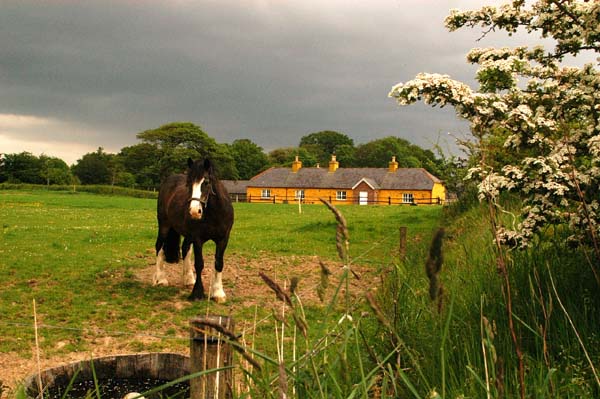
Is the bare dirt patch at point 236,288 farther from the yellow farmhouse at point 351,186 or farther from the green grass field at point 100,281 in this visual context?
the yellow farmhouse at point 351,186

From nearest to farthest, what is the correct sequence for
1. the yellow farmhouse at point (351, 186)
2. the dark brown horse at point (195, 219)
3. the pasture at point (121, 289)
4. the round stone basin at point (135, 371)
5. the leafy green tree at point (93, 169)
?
the round stone basin at point (135, 371) → the pasture at point (121, 289) → the dark brown horse at point (195, 219) → the yellow farmhouse at point (351, 186) → the leafy green tree at point (93, 169)

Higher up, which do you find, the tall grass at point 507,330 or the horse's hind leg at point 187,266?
the tall grass at point 507,330

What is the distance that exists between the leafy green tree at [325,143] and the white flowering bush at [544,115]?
5409 inches

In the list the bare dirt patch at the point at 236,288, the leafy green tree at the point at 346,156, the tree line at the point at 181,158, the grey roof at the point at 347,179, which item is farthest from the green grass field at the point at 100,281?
the leafy green tree at the point at 346,156

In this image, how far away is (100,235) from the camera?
19719 millimetres

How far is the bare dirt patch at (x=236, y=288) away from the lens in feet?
20.8

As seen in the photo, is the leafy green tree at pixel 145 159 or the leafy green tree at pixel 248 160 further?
the leafy green tree at pixel 248 160

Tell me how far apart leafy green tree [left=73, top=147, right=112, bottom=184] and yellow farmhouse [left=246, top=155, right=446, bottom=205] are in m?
53.8

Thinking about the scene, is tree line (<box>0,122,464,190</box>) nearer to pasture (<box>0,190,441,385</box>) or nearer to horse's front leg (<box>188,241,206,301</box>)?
pasture (<box>0,190,441,385</box>)

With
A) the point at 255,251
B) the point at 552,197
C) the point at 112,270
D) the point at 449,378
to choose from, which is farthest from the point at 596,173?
the point at 255,251

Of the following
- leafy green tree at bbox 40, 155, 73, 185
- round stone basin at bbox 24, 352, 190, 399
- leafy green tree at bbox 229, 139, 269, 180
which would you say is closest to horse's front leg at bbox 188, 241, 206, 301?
round stone basin at bbox 24, 352, 190, 399

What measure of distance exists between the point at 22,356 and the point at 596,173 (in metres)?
6.67

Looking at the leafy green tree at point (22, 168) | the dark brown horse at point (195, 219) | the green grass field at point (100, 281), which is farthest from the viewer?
the leafy green tree at point (22, 168)

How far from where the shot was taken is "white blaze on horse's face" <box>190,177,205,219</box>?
29.1 feet
